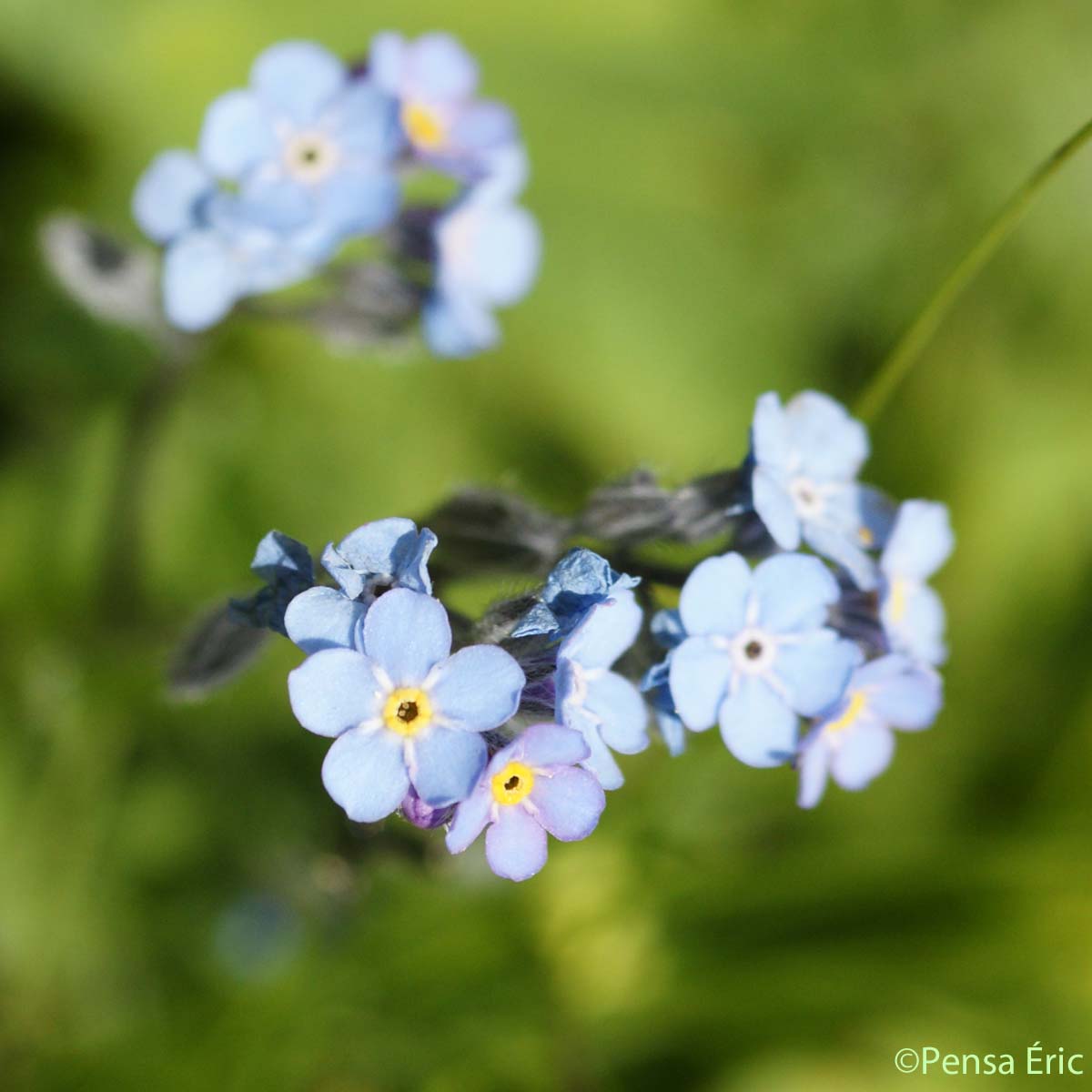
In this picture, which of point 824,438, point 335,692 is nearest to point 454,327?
point 824,438

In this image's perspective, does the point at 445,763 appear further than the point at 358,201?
No

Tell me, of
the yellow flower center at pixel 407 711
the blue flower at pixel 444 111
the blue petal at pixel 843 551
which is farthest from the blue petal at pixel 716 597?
the blue flower at pixel 444 111

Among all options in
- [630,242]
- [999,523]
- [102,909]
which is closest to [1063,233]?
[999,523]

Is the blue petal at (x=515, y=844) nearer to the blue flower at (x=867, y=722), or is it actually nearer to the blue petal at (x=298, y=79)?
the blue flower at (x=867, y=722)

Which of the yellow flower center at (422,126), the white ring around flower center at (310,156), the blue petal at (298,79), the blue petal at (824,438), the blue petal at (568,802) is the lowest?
the blue petal at (568,802)

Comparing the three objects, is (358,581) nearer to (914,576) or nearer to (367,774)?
(367,774)

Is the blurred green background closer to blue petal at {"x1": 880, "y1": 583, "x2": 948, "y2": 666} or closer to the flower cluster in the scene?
the flower cluster

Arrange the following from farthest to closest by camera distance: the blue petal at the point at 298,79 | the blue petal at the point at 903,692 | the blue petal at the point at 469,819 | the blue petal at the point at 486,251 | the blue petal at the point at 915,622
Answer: the blue petal at the point at 486,251, the blue petal at the point at 298,79, the blue petal at the point at 915,622, the blue petal at the point at 903,692, the blue petal at the point at 469,819
